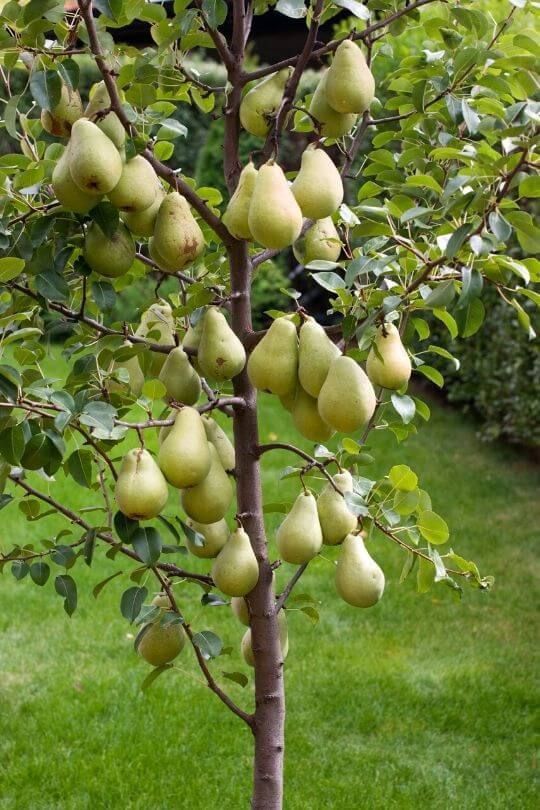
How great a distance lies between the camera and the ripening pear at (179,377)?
5.12 feet

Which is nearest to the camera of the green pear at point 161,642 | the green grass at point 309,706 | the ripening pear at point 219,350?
the ripening pear at point 219,350

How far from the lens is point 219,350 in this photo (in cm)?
151

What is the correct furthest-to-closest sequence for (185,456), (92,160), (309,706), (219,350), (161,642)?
(309,706), (161,642), (219,350), (185,456), (92,160)

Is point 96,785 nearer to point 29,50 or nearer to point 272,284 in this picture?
point 29,50

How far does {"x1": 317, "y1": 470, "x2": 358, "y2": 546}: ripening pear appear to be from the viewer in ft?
5.30

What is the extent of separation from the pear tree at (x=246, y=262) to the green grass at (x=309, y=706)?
3.12 feet

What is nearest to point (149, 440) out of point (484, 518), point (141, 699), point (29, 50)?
point (484, 518)

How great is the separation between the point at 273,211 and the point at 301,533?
20.2 inches

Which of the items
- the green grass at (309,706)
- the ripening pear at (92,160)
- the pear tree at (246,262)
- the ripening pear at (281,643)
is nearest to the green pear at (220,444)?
the pear tree at (246,262)

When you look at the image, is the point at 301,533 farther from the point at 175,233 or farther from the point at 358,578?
the point at 175,233

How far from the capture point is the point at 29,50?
139 centimetres

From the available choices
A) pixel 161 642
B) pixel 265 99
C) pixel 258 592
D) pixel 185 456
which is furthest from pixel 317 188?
pixel 161 642

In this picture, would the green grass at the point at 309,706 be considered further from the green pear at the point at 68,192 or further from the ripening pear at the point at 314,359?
the green pear at the point at 68,192

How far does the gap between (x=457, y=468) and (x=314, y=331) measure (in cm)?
483
